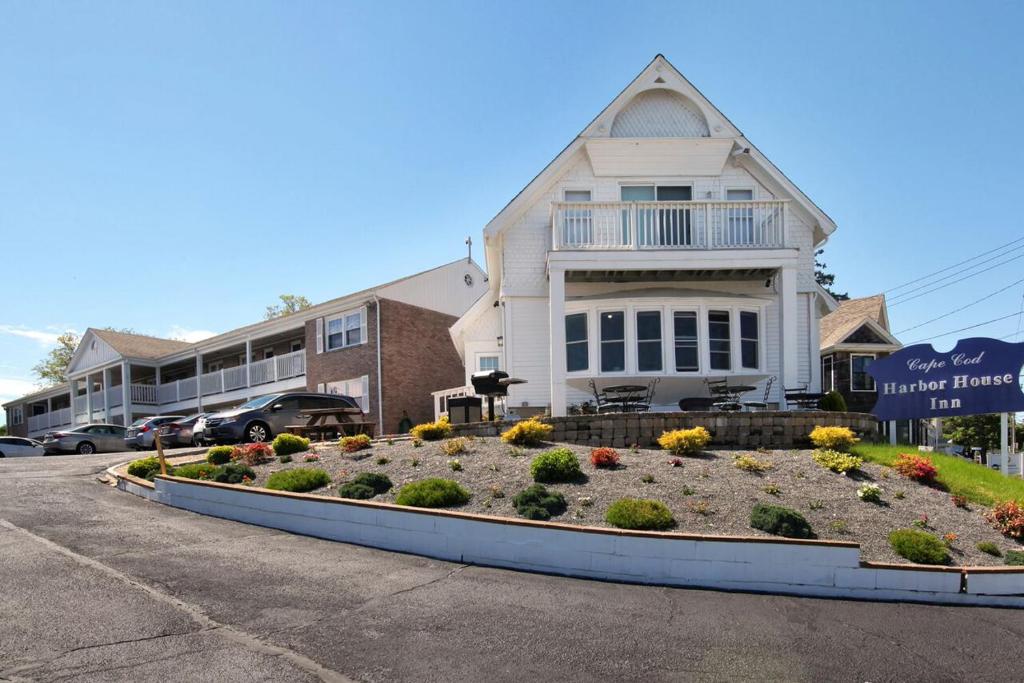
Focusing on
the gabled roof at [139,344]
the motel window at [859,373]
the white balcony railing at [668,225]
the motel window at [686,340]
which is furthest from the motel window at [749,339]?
the gabled roof at [139,344]

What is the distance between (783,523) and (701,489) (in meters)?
1.63

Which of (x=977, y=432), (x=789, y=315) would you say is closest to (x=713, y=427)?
(x=789, y=315)

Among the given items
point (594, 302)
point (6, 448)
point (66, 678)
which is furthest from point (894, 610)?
point (6, 448)

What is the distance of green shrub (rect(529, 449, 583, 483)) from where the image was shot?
10672mm

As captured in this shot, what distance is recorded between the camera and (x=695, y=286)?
1789 cm

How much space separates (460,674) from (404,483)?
19.3 ft

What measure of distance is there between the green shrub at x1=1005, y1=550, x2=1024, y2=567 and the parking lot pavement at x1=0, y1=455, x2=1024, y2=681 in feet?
3.20

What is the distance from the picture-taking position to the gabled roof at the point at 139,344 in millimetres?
40125

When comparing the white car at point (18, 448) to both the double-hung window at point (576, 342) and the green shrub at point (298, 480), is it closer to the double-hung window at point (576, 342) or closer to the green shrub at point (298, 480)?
the green shrub at point (298, 480)

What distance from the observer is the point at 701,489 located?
33.7 ft

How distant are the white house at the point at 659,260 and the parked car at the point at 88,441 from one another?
60.5ft

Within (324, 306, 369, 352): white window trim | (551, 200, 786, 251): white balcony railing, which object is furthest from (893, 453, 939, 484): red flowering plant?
(324, 306, 369, 352): white window trim

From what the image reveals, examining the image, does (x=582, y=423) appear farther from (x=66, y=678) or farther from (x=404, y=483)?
(x=66, y=678)

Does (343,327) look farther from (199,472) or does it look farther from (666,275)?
(199,472)
